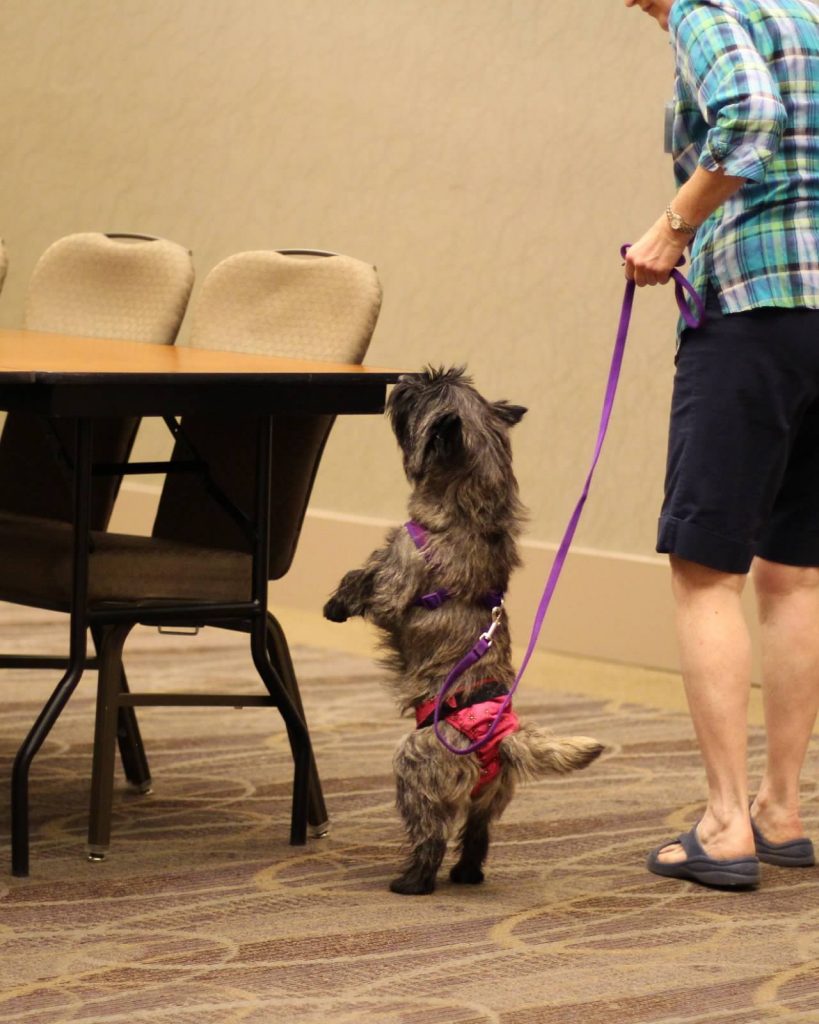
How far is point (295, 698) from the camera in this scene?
2.88 m

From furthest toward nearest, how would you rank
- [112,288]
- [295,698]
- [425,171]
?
[425,171], [112,288], [295,698]

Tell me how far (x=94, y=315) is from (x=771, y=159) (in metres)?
1.73

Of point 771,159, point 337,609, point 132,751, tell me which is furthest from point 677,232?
point 132,751

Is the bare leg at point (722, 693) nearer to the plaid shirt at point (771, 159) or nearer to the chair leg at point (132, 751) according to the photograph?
the plaid shirt at point (771, 159)

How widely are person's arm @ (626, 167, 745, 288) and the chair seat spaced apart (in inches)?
33.3

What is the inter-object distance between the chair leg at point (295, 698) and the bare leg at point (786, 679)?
73cm

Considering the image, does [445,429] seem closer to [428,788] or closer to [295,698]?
[428,788]

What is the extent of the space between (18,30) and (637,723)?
153 inches

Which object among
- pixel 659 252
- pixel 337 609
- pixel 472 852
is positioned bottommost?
pixel 472 852

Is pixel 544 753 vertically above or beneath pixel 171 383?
beneath

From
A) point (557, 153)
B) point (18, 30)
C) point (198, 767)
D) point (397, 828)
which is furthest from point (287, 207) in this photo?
point (397, 828)

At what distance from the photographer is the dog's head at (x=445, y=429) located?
2.33m

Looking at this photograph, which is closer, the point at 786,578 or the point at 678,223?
the point at 678,223

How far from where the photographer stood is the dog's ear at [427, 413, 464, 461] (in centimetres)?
231
